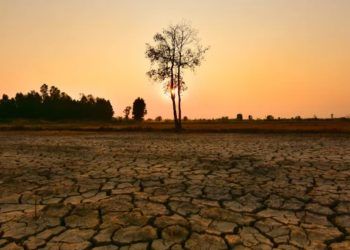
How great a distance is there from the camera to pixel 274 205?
5.52 metres

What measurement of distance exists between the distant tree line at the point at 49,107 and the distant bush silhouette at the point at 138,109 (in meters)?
10.1

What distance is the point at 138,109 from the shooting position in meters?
80.0

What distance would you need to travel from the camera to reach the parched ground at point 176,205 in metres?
4.21

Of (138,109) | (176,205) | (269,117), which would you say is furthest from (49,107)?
(176,205)

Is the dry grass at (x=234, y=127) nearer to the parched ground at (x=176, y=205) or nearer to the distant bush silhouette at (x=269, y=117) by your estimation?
the distant bush silhouette at (x=269, y=117)

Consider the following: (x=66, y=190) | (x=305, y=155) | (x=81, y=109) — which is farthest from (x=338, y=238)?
(x=81, y=109)

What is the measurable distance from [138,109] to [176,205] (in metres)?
75.2

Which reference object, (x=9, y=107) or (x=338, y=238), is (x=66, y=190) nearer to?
(x=338, y=238)

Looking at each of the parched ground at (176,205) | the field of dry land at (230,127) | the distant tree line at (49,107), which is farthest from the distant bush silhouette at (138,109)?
the parched ground at (176,205)

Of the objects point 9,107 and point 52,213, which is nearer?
point 52,213

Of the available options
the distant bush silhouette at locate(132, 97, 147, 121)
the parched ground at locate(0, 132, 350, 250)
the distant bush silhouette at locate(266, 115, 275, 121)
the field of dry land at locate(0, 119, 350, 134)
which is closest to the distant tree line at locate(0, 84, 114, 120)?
the distant bush silhouette at locate(132, 97, 147, 121)

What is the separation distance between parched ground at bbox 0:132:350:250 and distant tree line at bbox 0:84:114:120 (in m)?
70.6

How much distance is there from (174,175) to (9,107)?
78.6 metres

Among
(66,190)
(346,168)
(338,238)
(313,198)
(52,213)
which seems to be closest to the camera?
(338,238)
